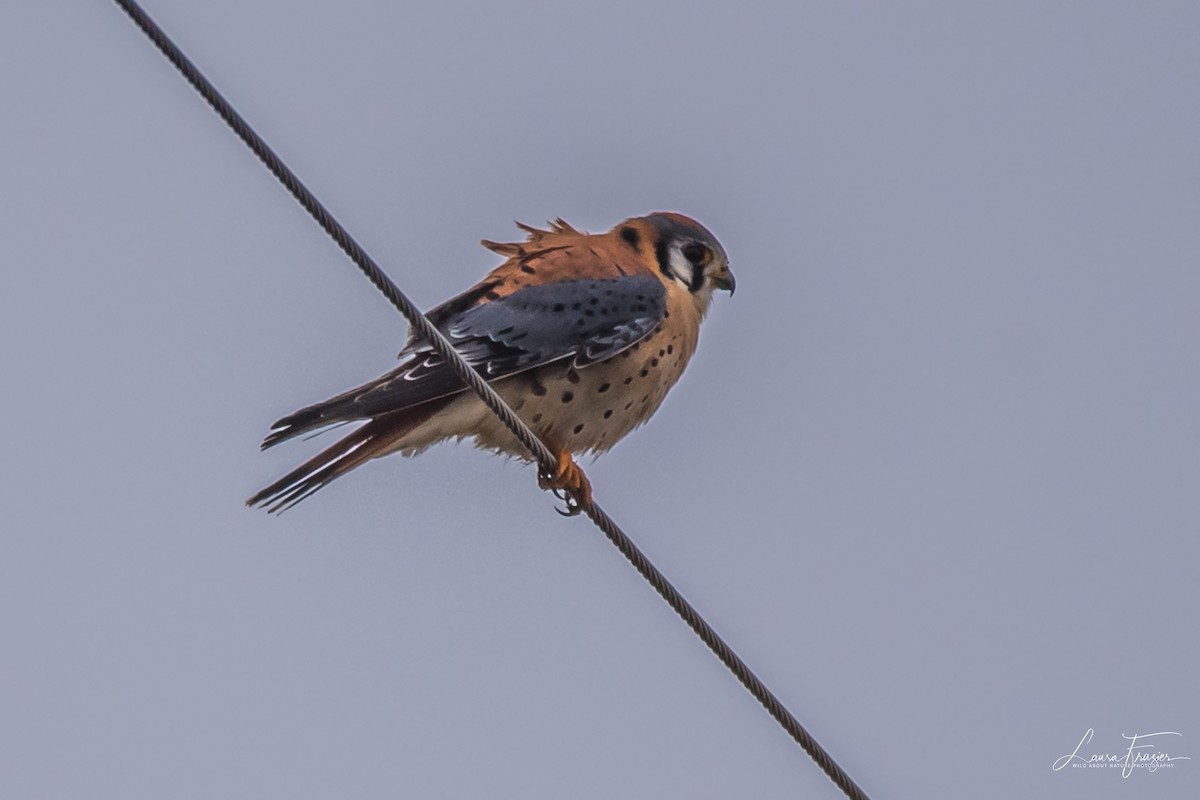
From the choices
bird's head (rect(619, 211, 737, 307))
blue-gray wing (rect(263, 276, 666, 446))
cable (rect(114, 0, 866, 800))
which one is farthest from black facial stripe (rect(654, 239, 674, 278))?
cable (rect(114, 0, 866, 800))

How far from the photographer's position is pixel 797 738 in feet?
11.5

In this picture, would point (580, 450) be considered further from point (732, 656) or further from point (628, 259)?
point (732, 656)

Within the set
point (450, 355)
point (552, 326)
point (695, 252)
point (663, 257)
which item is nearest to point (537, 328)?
point (552, 326)

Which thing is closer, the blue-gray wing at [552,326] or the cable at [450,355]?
the cable at [450,355]

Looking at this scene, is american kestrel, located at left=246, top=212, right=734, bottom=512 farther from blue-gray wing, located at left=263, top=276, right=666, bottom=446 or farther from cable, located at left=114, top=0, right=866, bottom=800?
cable, located at left=114, top=0, right=866, bottom=800

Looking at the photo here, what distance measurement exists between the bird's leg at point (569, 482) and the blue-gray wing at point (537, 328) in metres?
0.35

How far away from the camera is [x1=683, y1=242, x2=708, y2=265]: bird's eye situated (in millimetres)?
5910

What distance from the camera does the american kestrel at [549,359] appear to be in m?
4.84

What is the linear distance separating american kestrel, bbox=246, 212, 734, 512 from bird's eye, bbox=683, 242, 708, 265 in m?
0.04

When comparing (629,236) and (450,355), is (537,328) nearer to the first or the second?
(629,236)

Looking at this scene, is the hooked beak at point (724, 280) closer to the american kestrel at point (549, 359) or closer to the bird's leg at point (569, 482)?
the american kestrel at point (549, 359)

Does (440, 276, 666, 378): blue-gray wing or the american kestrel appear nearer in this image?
the american kestrel

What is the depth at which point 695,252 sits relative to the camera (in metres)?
5.93

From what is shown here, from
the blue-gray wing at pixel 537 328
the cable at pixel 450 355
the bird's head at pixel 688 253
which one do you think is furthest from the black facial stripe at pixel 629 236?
the cable at pixel 450 355
